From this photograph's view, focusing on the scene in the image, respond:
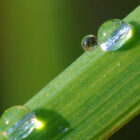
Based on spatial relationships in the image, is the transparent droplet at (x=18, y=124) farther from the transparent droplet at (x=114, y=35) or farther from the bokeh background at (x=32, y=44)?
the bokeh background at (x=32, y=44)

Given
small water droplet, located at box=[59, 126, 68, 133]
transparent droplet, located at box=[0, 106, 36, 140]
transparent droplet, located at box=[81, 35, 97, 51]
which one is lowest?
small water droplet, located at box=[59, 126, 68, 133]

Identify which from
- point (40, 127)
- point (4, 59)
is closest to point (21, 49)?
point (4, 59)

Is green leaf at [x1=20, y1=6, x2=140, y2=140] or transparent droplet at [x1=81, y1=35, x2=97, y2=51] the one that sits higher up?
transparent droplet at [x1=81, y1=35, x2=97, y2=51]

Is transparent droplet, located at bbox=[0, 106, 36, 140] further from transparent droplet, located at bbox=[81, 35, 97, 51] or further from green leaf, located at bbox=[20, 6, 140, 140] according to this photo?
transparent droplet, located at bbox=[81, 35, 97, 51]

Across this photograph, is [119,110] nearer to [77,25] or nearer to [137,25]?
[137,25]

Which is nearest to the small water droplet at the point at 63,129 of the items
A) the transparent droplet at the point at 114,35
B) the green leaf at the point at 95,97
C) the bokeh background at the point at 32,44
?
the green leaf at the point at 95,97

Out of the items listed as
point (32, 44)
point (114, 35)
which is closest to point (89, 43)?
point (114, 35)

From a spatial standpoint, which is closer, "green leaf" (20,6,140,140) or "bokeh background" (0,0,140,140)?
"green leaf" (20,6,140,140)

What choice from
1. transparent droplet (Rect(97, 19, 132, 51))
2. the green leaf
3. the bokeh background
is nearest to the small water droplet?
the green leaf
